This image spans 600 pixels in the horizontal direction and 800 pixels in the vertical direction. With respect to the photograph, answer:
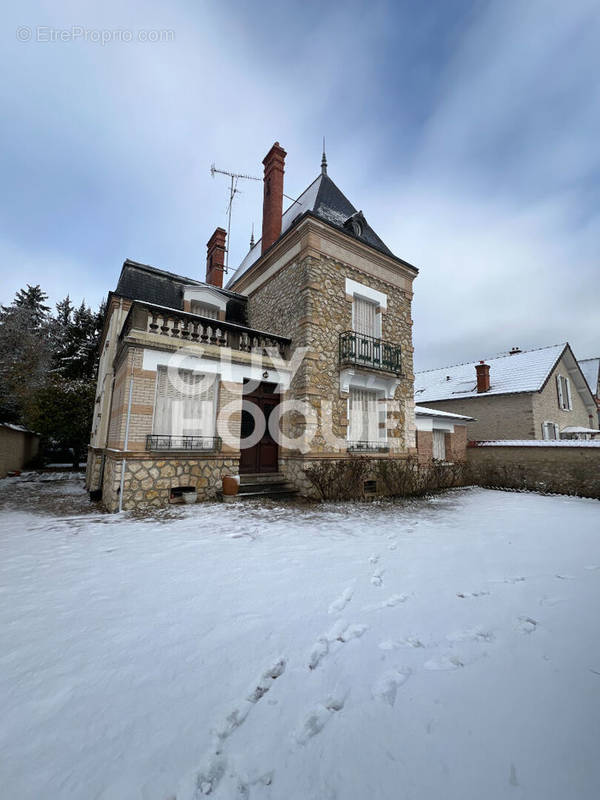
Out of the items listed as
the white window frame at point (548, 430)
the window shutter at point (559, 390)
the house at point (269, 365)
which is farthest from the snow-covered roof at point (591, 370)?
the house at point (269, 365)

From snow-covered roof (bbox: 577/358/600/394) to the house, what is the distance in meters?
23.5

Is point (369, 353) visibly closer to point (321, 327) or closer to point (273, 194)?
point (321, 327)

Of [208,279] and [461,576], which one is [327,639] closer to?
[461,576]

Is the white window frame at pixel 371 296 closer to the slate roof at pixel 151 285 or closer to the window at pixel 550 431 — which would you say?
the slate roof at pixel 151 285

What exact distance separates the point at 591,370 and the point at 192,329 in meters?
31.9

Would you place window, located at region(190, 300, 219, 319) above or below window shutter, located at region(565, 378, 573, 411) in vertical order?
above

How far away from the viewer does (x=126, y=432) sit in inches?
281

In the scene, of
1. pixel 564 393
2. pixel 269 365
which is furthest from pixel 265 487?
pixel 564 393

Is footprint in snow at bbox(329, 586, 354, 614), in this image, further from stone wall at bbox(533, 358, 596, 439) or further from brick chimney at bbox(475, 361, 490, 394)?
brick chimney at bbox(475, 361, 490, 394)

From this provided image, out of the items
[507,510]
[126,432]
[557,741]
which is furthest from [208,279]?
[557,741]

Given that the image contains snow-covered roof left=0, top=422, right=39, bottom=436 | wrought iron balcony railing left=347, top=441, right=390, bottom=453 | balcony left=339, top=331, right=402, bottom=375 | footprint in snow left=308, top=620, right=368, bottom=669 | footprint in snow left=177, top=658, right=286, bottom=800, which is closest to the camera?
footprint in snow left=177, top=658, right=286, bottom=800

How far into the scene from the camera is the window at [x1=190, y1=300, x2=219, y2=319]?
11.1 meters

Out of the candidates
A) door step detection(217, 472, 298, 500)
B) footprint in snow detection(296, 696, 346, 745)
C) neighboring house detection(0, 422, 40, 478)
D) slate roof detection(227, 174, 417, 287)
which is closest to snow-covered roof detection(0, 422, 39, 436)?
neighboring house detection(0, 422, 40, 478)

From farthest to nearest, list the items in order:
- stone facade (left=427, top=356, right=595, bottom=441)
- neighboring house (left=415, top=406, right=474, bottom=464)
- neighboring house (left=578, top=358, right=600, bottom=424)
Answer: neighboring house (left=578, top=358, right=600, bottom=424) → stone facade (left=427, top=356, right=595, bottom=441) → neighboring house (left=415, top=406, right=474, bottom=464)
